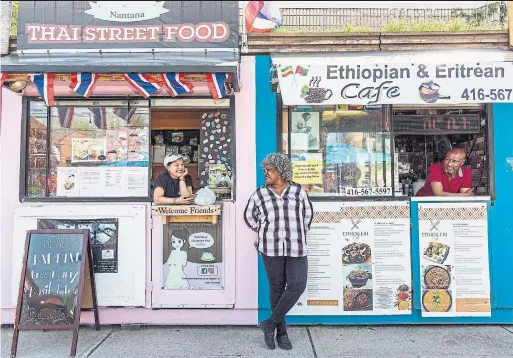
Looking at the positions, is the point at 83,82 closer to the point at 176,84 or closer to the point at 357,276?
the point at 176,84

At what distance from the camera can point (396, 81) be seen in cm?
509

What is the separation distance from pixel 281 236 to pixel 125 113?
7.91ft

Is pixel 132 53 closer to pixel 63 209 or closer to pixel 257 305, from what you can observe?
pixel 63 209

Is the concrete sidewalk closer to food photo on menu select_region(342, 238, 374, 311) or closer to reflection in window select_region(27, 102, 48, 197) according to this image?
food photo on menu select_region(342, 238, 374, 311)

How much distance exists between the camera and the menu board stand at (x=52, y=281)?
183 inches

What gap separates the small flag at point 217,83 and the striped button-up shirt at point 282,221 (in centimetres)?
117

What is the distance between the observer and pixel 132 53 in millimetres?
5273

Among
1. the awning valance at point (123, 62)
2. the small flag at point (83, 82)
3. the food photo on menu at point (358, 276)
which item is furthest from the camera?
the food photo on menu at point (358, 276)

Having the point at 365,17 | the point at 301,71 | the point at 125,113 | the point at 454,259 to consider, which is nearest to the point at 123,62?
the point at 125,113

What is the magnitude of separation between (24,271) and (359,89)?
3797 mm

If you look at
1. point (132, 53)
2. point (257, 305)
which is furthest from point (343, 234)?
point (132, 53)

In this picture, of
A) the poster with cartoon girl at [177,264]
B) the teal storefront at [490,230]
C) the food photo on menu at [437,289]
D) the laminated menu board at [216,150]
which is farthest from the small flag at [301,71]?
the food photo on menu at [437,289]

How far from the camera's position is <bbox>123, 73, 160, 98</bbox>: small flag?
4.94 m

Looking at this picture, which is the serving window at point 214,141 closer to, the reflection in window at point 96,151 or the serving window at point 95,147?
the serving window at point 95,147
